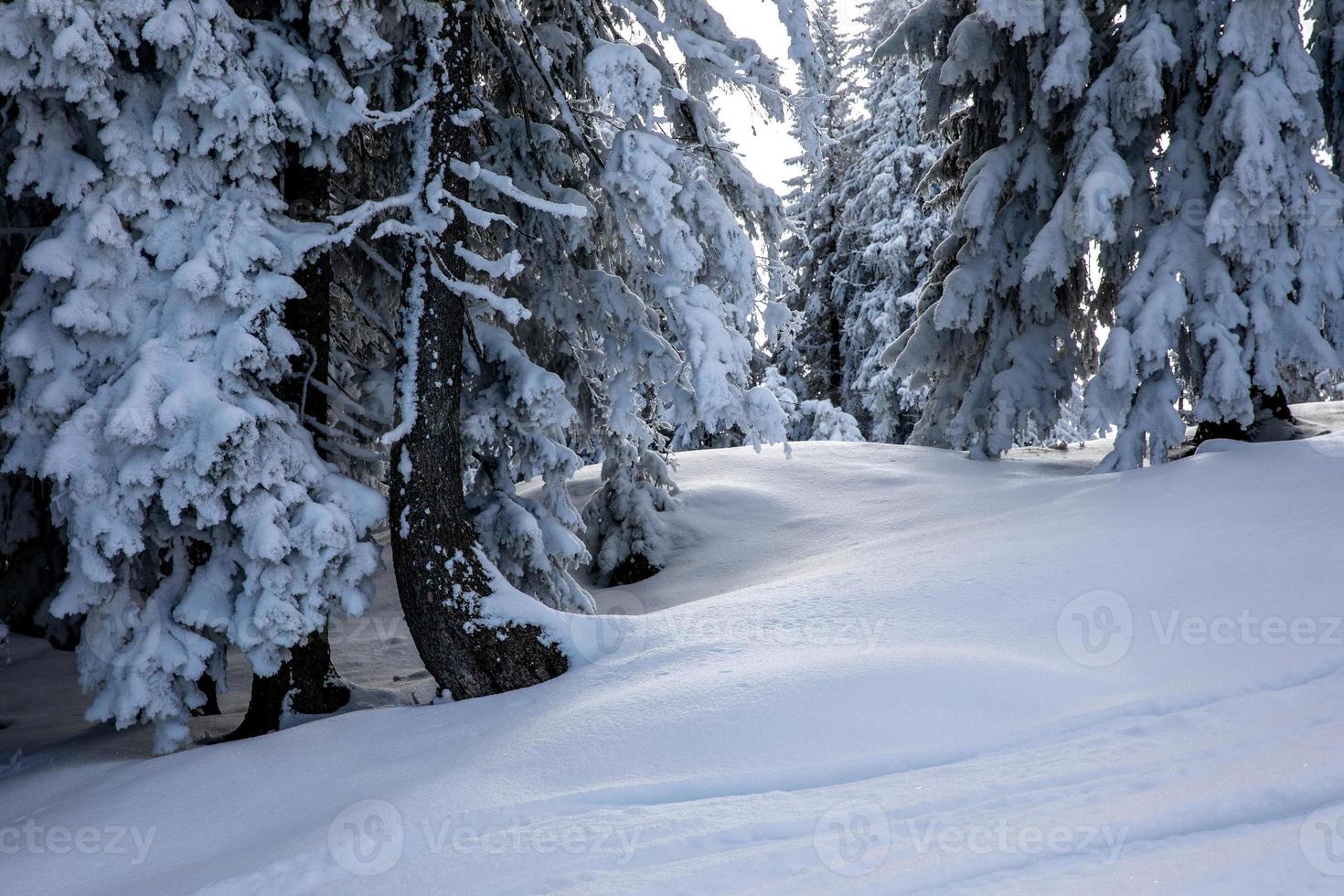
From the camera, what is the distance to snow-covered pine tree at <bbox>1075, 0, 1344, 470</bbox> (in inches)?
291

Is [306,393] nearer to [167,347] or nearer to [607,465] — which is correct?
[167,347]

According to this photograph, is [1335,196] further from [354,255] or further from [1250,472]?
[354,255]

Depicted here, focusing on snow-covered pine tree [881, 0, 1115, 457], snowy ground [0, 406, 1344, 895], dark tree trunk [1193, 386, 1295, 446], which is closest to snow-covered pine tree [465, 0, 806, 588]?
snowy ground [0, 406, 1344, 895]

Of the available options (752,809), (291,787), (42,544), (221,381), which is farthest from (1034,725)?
(42,544)

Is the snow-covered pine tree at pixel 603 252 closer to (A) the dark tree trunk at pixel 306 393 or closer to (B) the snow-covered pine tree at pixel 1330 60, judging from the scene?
(A) the dark tree trunk at pixel 306 393

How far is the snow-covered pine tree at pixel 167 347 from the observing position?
5043 mm

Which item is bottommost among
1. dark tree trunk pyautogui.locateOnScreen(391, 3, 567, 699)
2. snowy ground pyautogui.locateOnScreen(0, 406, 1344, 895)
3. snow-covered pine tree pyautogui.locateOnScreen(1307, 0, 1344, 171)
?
snowy ground pyautogui.locateOnScreen(0, 406, 1344, 895)

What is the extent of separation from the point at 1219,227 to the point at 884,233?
12.9m

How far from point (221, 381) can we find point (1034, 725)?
464 centimetres

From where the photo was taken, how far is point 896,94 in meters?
20.7

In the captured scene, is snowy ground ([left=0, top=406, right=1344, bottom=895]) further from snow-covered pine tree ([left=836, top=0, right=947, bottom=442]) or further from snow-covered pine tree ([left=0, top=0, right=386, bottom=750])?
snow-covered pine tree ([left=836, top=0, right=947, bottom=442])

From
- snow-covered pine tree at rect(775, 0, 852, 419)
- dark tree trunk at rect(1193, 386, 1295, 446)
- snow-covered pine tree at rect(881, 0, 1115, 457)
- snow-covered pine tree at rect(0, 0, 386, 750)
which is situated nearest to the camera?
snow-covered pine tree at rect(0, 0, 386, 750)

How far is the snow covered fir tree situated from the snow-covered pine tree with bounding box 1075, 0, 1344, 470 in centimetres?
5

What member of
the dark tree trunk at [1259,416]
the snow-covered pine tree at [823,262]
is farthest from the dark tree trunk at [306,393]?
the snow-covered pine tree at [823,262]
